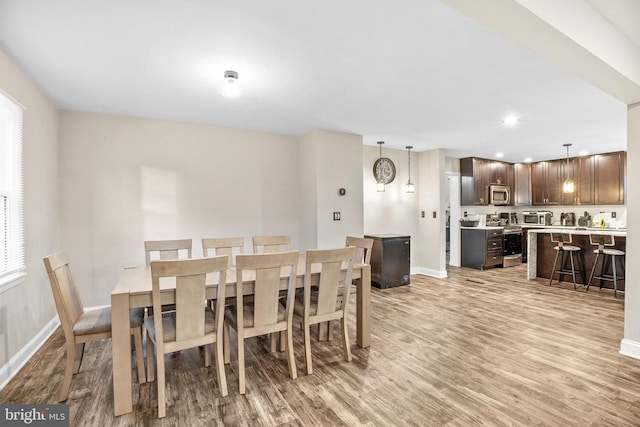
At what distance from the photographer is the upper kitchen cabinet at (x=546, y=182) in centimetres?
736

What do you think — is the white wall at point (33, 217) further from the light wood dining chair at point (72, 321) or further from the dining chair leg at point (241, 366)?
the dining chair leg at point (241, 366)

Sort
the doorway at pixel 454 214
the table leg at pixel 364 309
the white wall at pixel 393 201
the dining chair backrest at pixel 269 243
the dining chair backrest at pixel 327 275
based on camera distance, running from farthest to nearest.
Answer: the doorway at pixel 454 214 → the white wall at pixel 393 201 → the dining chair backrest at pixel 269 243 → the table leg at pixel 364 309 → the dining chair backrest at pixel 327 275

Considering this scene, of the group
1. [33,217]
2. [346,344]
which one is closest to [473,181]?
[346,344]

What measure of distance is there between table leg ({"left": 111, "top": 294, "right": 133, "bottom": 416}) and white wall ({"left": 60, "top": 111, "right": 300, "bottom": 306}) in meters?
2.18

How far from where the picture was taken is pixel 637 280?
270 centimetres

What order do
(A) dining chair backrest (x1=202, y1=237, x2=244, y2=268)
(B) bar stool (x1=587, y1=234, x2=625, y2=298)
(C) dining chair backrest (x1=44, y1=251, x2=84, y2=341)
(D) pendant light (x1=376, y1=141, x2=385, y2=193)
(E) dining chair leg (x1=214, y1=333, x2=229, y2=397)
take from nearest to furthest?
(C) dining chair backrest (x1=44, y1=251, x2=84, y2=341) → (E) dining chair leg (x1=214, y1=333, x2=229, y2=397) → (A) dining chair backrest (x1=202, y1=237, x2=244, y2=268) → (B) bar stool (x1=587, y1=234, x2=625, y2=298) → (D) pendant light (x1=376, y1=141, x2=385, y2=193)

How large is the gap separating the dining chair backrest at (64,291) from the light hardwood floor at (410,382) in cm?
52

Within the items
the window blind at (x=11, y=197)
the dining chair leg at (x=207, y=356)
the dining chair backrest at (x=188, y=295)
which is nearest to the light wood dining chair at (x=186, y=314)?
the dining chair backrest at (x=188, y=295)

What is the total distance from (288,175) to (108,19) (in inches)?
126

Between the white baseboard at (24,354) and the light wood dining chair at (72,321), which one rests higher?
the light wood dining chair at (72,321)

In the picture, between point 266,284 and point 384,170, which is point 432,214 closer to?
point 384,170
